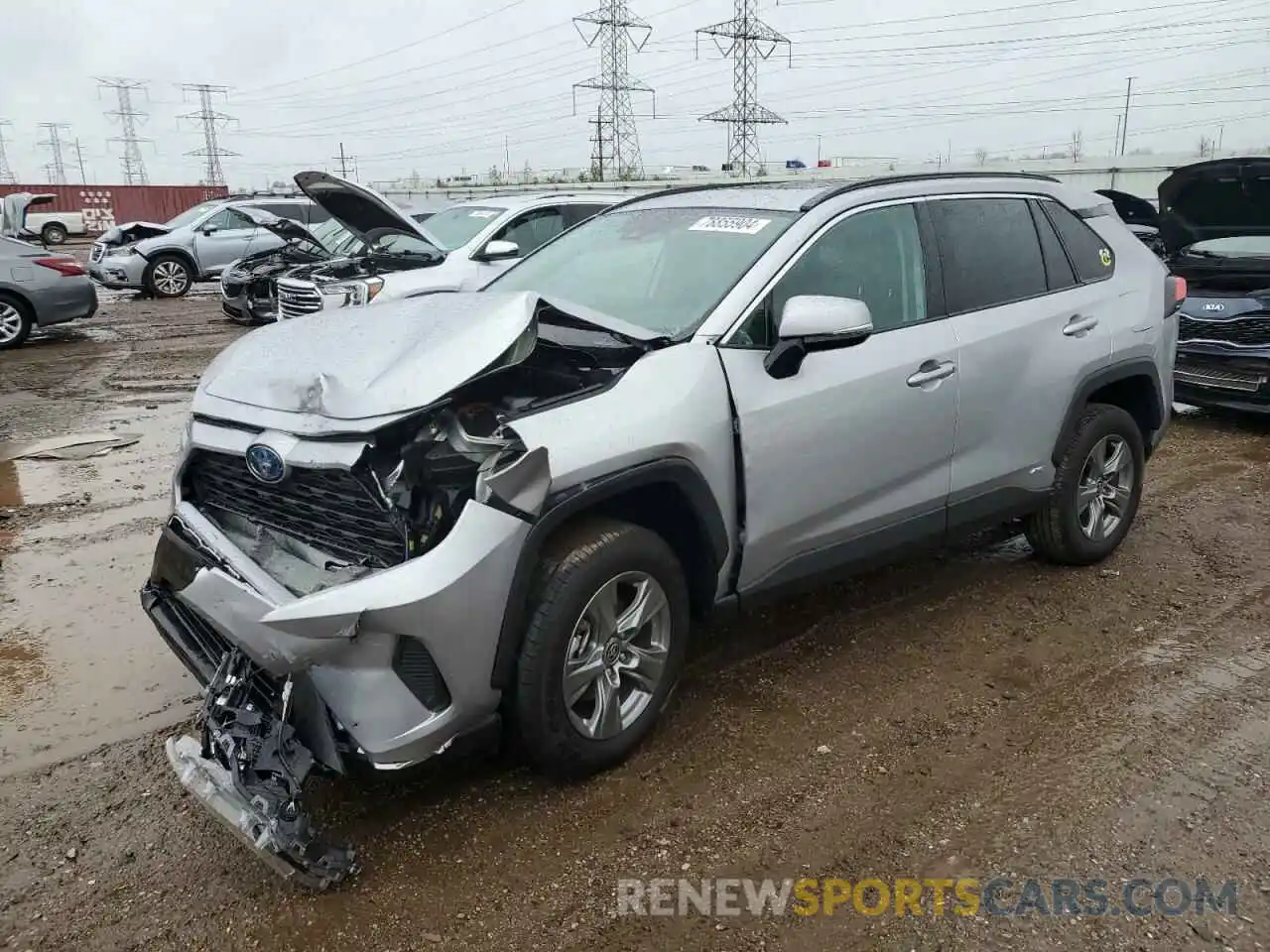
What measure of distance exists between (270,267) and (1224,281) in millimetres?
11021

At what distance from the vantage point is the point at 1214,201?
8422 mm

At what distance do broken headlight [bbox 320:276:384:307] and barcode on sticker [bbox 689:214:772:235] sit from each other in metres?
5.42

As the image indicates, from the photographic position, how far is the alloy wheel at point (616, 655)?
9.68 feet

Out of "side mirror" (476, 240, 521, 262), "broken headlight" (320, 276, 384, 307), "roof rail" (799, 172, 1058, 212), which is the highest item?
"roof rail" (799, 172, 1058, 212)

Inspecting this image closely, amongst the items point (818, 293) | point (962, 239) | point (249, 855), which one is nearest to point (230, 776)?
point (249, 855)

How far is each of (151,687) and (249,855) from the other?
4.29 feet

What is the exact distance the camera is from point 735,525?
329 cm

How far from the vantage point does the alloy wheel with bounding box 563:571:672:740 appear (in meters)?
2.95

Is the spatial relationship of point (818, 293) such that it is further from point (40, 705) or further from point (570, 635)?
point (40, 705)

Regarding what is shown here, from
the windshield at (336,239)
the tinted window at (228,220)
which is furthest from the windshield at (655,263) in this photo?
the tinted window at (228,220)

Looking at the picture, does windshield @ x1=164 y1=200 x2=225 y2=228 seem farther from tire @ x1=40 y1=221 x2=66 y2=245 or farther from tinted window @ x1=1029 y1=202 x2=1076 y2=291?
tire @ x1=40 y1=221 x2=66 y2=245

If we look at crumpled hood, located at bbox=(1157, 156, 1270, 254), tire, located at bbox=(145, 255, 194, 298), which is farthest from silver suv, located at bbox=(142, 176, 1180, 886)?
tire, located at bbox=(145, 255, 194, 298)

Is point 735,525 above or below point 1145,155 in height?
below

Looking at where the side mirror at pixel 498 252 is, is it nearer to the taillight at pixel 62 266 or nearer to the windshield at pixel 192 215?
the taillight at pixel 62 266
